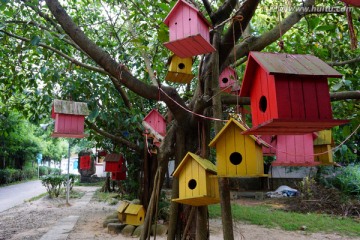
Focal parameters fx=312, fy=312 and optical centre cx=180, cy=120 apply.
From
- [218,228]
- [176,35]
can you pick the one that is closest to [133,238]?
[218,228]

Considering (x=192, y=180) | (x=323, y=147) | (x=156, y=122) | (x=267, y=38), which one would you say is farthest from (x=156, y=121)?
(x=323, y=147)

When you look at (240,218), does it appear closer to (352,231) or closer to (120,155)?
(352,231)

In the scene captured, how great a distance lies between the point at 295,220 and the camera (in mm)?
10203

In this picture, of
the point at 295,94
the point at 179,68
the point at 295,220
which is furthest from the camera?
the point at 295,220

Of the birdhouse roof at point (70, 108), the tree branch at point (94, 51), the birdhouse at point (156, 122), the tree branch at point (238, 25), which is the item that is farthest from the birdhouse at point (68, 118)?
the tree branch at point (238, 25)

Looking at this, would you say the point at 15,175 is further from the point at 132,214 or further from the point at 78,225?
the point at 132,214

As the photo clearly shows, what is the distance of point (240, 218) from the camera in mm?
10242

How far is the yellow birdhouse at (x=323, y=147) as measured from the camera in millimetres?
4086

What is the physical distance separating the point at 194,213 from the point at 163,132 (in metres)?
2.13

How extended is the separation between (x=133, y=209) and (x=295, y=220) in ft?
18.0

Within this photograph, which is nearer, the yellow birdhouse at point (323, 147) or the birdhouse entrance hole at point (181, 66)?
the yellow birdhouse at point (323, 147)

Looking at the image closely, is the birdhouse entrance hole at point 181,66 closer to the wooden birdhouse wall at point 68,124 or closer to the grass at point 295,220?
the wooden birdhouse wall at point 68,124

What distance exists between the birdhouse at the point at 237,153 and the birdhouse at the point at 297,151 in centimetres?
96

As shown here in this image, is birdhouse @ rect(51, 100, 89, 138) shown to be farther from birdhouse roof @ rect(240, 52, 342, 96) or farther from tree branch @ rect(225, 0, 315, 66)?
birdhouse roof @ rect(240, 52, 342, 96)
